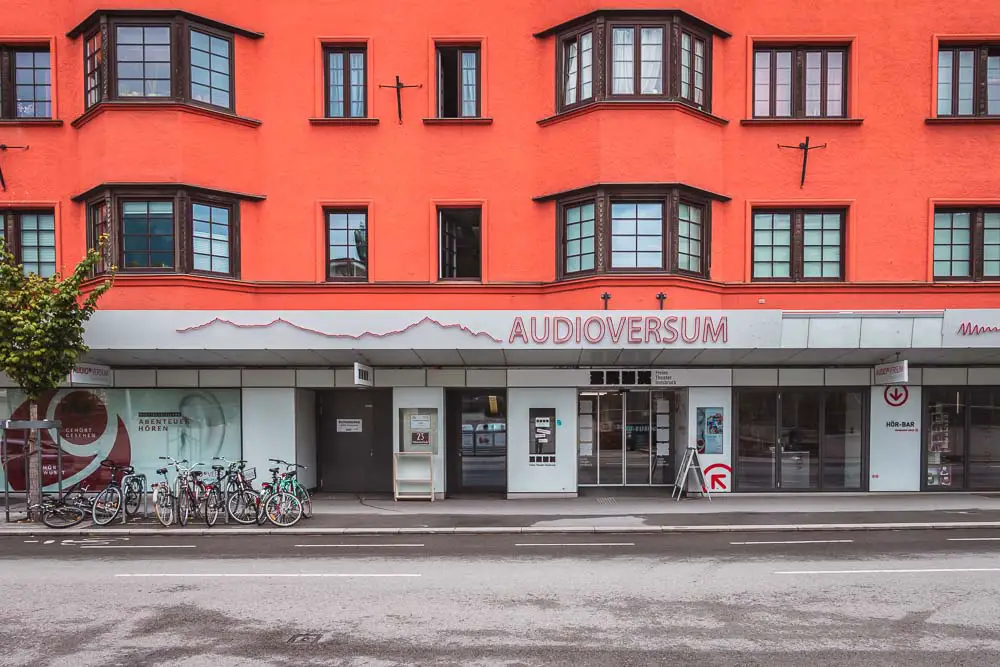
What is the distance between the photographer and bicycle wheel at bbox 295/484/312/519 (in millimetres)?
13328

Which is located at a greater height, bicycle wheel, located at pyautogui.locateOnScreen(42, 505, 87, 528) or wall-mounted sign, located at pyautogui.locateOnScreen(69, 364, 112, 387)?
wall-mounted sign, located at pyautogui.locateOnScreen(69, 364, 112, 387)

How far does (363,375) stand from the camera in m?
14.1

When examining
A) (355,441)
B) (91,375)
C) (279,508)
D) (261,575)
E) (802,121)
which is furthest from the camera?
(355,441)

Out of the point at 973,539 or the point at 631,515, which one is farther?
the point at 631,515

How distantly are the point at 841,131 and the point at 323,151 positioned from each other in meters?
11.9

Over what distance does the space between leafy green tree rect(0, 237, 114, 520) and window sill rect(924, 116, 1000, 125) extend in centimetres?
1817

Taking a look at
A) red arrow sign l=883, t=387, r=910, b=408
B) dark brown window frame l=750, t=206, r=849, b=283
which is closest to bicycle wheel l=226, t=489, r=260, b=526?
dark brown window frame l=750, t=206, r=849, b=283

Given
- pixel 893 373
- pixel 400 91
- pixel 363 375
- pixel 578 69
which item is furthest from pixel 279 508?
pixel 893 373

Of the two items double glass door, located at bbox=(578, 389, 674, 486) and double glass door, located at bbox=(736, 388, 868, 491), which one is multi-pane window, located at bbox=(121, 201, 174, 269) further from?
double glass door, located at bbox=(736, 388, 868, 491)

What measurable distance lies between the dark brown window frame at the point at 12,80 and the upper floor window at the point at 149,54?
1607mm

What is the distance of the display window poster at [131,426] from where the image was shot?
51.2ft

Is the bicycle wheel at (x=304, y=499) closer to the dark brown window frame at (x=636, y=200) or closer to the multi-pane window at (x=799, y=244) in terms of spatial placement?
the dark brown window frame at (x=636, y=200)

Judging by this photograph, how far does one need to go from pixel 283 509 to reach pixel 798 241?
12.6 metres

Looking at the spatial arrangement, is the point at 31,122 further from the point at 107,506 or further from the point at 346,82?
the point at 107,506
